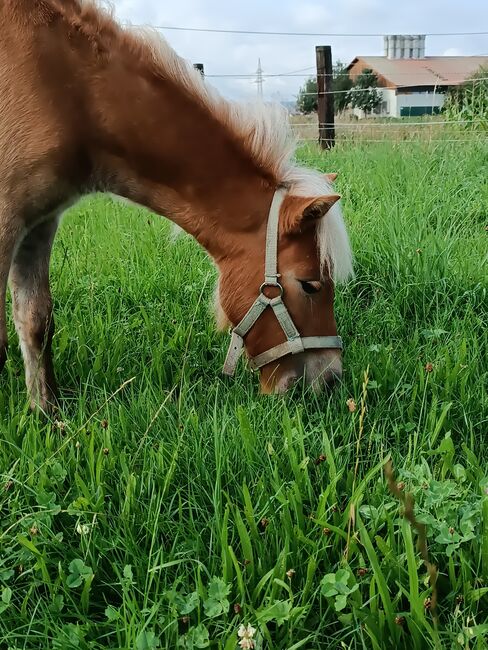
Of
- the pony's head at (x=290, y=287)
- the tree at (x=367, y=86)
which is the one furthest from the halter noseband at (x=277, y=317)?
the tree at (x=367, y=86)

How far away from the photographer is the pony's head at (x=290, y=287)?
2.27m

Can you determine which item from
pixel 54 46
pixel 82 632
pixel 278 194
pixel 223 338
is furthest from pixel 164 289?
pixel 82 632

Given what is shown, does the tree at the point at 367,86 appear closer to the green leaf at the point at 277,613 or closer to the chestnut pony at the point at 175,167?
the chestnut pony at the point at 175,167

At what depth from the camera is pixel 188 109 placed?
7.55ft

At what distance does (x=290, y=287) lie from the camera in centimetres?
229

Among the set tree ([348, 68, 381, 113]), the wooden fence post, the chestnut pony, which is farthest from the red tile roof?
the chestnut pony

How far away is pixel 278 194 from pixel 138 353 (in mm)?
1111

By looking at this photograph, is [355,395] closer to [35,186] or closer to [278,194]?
[278,194]

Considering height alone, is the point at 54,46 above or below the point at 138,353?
above

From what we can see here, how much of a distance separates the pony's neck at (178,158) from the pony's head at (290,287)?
0.32 ft

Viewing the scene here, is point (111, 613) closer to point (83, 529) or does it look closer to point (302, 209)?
point (83, 529)

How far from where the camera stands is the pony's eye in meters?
2.28

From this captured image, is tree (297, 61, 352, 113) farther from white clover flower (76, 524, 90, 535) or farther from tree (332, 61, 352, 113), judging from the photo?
white clover flower (76, 524, 90, 535)

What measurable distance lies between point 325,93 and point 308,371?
8.00 m
